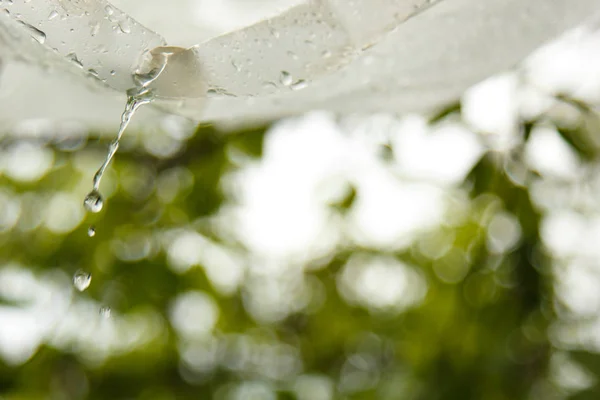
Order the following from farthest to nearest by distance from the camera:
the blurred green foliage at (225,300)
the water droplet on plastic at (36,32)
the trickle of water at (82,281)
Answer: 1. the blurred green foliage at (225,300)
2. the trickle of water at (82,281)
3. the water droplet on plastic at (36,32)

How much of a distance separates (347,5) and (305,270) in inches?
66.9

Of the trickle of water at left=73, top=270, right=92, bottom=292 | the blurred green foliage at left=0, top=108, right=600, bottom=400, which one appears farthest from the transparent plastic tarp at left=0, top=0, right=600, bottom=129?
the blurred green foliage at left=0, top=108, right=600, bottom=400

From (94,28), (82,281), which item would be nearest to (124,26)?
(94,28)

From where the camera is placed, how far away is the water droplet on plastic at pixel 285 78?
359 mm

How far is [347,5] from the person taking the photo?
324 mm

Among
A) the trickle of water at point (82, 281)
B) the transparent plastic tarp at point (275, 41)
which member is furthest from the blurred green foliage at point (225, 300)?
the trickle of water at point (82, 281)

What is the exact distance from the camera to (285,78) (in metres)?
0.36

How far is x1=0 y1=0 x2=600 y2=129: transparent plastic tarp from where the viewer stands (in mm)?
324

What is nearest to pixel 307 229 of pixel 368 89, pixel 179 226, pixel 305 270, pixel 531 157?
pixel 305 270

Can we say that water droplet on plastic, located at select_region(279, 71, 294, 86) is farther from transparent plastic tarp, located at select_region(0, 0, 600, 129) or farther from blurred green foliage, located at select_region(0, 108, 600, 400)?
blurred green foliage, located at select_region(0, 108, 600, 400)

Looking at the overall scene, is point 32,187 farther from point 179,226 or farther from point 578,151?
point 578,151

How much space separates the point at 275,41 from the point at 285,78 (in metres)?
0.03

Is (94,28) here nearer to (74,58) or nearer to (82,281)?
(74,58)

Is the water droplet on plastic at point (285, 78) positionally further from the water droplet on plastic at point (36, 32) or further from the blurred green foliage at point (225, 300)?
the blurred green foliage at point (225, 300)
